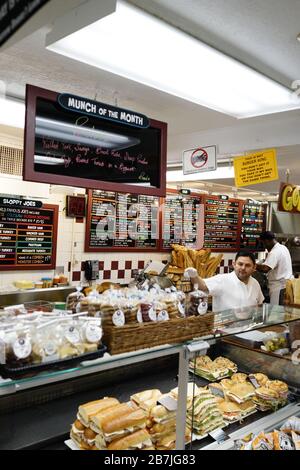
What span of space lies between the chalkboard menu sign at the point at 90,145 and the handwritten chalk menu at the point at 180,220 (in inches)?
127

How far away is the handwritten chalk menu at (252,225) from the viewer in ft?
27.0

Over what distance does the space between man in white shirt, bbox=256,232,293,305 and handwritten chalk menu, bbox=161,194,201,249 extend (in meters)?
1.30

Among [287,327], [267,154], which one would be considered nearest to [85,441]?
[287,327]

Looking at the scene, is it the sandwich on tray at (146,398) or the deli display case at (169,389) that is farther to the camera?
the sandwich on tray at (146,398)

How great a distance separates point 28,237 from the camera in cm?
488

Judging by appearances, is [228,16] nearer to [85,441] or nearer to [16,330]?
[16,330]

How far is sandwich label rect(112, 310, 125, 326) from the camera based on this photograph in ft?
4.97

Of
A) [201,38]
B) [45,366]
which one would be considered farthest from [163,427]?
[201,38]

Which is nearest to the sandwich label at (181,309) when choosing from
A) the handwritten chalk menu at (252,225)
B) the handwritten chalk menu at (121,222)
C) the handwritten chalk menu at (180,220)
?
the handwritten chalk menu at (121,222)

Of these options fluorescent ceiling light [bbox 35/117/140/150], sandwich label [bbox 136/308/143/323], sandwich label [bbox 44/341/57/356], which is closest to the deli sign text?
fluorescent ceiling light [bbox 35/117/140/150]

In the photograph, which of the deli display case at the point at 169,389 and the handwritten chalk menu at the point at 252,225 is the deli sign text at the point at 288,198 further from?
the handwritten chalk menu at the point at 252,225

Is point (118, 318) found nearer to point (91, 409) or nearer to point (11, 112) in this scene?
point (91, 409)
